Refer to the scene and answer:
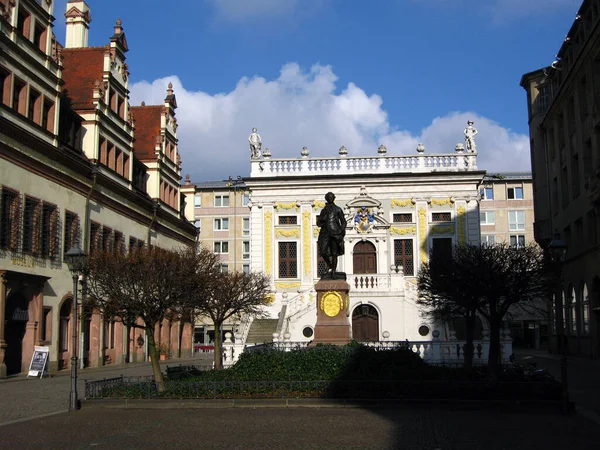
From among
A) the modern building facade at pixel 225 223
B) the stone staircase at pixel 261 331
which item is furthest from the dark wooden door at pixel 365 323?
the modern building facade at pixel 225 223

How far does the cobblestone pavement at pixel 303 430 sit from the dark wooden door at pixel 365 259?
30.3 meters

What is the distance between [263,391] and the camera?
17453mm

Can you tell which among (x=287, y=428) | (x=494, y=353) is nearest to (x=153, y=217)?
(x=494, y=353)

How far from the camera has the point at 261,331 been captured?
39.4 meters

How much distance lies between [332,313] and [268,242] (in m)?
27.0

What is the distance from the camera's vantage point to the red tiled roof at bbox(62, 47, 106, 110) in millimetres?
38562

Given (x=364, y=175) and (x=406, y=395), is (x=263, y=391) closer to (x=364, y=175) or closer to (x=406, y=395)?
(x=406, y=395)

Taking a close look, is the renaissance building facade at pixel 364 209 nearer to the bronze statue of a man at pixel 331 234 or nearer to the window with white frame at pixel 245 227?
the bronze statue of a man at pixel 331 234

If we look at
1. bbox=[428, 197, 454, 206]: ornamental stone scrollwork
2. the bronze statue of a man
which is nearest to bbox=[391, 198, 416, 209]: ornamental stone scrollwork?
bbox=[428, 197, 454, 206]: ornamental stone scrollwork

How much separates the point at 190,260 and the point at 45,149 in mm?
9349

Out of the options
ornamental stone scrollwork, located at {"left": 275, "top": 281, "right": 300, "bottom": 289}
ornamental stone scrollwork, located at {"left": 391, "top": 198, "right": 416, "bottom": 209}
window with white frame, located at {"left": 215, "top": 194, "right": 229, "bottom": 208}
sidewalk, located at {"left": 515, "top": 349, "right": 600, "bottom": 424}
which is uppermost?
window with white frame, located at {"left": 215, "top": 194, "right": 229, "bottom": 208}

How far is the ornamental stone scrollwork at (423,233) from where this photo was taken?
153 feet

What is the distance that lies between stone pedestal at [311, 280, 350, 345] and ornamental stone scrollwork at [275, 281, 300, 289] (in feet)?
84.9

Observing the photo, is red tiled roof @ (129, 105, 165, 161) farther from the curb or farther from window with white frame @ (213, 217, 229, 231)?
the curb
